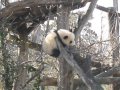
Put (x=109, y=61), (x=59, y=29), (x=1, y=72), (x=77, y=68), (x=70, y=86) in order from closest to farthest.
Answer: (x=77, y=68)
(x=70, y=86)
(x=59, y=29)
(x=1, y=72)
(x=109, y=61)

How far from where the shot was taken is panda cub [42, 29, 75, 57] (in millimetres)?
8219

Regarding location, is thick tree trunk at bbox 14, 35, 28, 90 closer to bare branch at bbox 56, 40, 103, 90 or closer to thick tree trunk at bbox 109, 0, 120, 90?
bare branch at bbox 56, 40, 103, 90

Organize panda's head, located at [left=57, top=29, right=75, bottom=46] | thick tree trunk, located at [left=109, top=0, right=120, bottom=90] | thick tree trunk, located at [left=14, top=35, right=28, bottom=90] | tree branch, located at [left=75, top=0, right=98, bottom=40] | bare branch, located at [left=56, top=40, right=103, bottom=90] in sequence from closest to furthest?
bare branch, located at [left=56, top=40, right=103, bottom=90] → tree branch, located at [left=75, top=0, right=98, bottom=40] → panda's head, located at [left=57, top=29, right=75, bottom=46] → thick tree trunk, located at [left=109, top=0, right=120, bottom=90] → thick tree trunk, located at [left=14, top=35, right=28, bottom=90]

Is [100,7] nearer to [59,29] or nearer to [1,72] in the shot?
[59,29]

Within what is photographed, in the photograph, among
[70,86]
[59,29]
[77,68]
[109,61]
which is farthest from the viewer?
[109,61]

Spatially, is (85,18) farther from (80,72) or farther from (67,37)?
(80,72)

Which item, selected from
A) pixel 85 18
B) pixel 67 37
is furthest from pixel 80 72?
pixel 67 37

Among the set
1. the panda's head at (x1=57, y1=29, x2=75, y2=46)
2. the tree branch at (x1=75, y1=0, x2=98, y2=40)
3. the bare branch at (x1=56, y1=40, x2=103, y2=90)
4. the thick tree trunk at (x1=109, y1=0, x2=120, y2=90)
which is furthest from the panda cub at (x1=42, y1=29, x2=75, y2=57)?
the thick tree trunk at (x1=109, y1=0, x2=120, y2=90)

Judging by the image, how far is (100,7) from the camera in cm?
938

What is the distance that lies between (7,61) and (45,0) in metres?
1.98

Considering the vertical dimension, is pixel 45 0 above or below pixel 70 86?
above

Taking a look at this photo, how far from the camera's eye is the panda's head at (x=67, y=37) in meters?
8.21

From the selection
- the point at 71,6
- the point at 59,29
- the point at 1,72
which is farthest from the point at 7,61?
the point at 71,6

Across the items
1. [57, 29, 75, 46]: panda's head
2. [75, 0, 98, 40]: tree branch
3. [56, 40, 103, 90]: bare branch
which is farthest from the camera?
[57, 29, 75, 46]: panda's head
